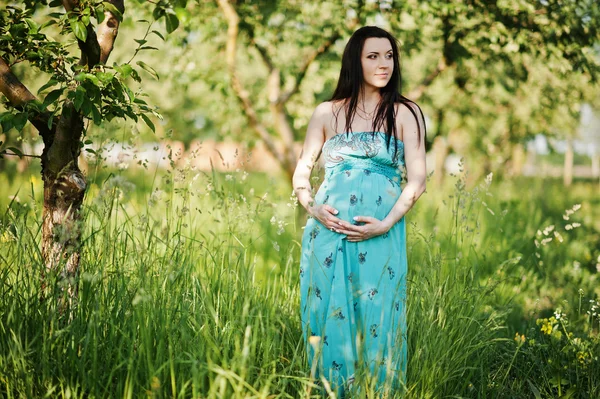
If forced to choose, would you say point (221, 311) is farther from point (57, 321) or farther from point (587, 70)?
point (587, 70)

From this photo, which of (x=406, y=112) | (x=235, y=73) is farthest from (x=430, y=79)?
(x=406, y=112)

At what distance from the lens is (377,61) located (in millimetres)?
2953

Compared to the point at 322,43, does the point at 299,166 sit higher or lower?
lower

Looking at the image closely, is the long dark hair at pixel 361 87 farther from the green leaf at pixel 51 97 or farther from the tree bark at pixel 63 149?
the green leaf at pixel 51 97

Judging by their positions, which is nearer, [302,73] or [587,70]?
[587,70]

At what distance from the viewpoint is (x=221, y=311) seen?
275cm

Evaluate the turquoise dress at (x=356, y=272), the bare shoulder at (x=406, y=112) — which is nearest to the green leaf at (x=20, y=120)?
the turquoise dress at (x=356, y=272)

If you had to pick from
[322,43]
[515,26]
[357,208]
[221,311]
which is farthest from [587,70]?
[221,311]

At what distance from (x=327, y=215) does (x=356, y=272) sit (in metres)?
0.30

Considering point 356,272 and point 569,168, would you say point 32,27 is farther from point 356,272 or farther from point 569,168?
point 569,168

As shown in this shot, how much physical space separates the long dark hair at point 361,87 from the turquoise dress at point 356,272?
0.25 ft

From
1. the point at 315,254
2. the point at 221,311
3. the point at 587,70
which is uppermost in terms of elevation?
the point at 587,70

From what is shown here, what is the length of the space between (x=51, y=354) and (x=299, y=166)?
138cm

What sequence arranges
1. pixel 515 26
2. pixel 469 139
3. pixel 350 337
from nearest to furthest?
pixel 350 337
pixel 515 26
pixel 469 139
